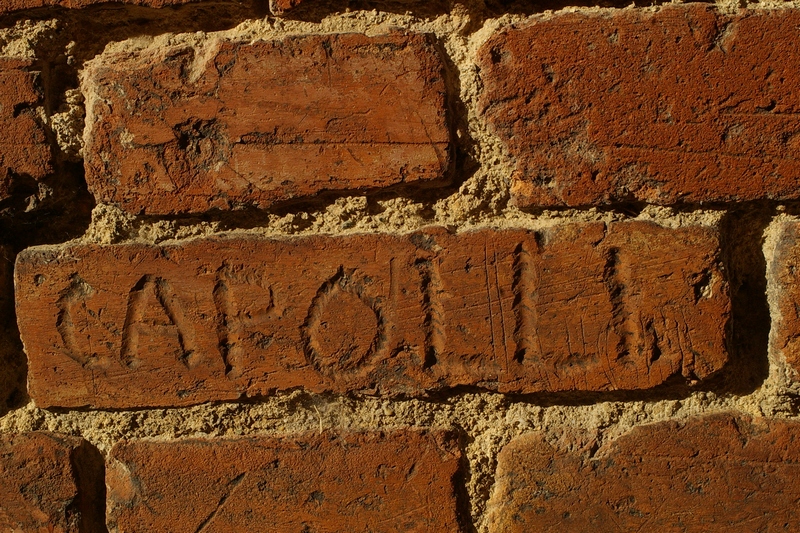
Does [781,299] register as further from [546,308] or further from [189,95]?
[189,95]

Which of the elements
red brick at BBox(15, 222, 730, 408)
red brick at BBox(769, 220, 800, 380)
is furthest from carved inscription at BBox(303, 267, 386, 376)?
red brick at BBox(769, 220, 800, 380)

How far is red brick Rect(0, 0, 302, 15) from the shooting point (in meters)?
0.75

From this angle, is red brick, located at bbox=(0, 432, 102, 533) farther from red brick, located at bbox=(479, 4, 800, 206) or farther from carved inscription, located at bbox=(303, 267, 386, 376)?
red brick, located at bbox=(479, 4, 800, 206)

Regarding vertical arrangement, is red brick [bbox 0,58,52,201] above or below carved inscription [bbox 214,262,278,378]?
above

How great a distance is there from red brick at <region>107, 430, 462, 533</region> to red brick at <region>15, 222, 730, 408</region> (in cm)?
6

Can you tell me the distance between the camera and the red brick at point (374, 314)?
28.1 inches

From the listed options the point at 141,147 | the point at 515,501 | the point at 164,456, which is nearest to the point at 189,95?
the point at 141,147

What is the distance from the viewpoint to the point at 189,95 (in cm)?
74

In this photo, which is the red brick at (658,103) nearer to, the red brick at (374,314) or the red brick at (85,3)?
the red brick at (374,314)

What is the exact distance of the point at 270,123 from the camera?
731 mm

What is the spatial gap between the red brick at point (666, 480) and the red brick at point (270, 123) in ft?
1.03

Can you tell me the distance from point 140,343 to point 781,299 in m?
0.62

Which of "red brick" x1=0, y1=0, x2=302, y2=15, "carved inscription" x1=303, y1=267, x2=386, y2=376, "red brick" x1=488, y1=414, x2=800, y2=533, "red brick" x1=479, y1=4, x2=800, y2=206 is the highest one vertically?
"red brick" x1=0, y1=0, x2=302, y2=15

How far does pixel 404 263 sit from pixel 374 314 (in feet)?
0.19
